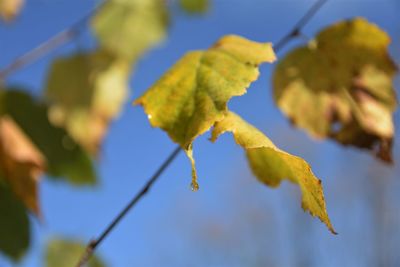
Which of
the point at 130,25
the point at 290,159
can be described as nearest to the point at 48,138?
the point at 130,25

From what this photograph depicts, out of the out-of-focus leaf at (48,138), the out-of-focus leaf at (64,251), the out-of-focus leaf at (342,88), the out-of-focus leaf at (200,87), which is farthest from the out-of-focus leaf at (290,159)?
the out-of-focus leaf at (64,251)

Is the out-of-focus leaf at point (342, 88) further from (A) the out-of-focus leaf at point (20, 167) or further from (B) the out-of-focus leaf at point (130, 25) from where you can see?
(B) the out-of-focus leaf at point (130, 25)

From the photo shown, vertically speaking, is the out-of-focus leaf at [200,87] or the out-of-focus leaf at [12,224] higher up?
the out-of-focus leaf at [200,87]

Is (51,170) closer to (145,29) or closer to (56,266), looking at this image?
(56,266)

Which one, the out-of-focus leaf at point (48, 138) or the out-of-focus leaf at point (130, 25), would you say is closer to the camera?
the out-of-focus leaf at point (48, 138)

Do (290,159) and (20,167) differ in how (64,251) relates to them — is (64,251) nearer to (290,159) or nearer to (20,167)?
(20,167)

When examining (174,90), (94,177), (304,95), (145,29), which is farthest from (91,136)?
(174,90)

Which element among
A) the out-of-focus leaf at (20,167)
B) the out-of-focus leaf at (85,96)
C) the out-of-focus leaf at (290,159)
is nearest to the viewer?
the out-of-focus leaf at (290,159)

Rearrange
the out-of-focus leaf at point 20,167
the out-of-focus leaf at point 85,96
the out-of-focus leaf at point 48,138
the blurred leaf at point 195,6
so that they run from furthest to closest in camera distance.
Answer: the blurred leaf at point 195,6 < the out-of-focus leaf at point 85,96 < the out-of-focus leaf at point 48,138 < the out-of-focus leaf at point 20,167
